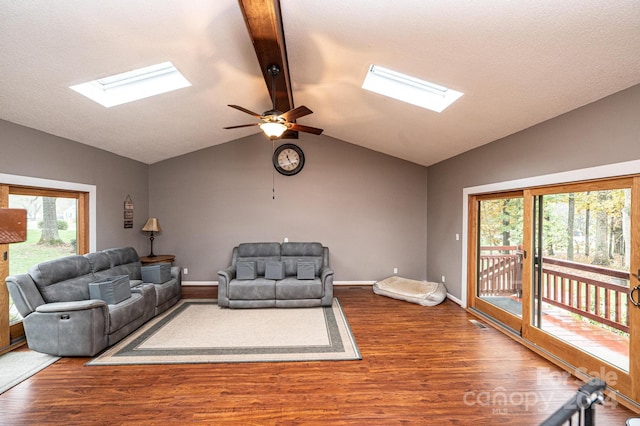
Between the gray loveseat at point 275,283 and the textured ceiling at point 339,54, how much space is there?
269 centimetres

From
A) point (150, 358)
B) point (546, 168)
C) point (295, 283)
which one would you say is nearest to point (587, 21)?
point (546, 168)

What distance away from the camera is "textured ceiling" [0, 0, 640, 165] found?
1.96 metres

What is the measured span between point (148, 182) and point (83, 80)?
321 centimetres

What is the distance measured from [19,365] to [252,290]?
2.59 m

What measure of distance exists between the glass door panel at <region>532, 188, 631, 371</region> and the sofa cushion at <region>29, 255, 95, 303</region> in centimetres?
550

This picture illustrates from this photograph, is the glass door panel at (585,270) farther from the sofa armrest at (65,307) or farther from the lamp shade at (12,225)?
the sofa armrest at (65,307)

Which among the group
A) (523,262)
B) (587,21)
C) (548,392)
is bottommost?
(548,392)

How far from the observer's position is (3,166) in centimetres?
305

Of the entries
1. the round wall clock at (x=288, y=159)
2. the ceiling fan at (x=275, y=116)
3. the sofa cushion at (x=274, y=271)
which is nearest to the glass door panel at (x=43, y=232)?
the sofa cushion at (x=274, y=271)

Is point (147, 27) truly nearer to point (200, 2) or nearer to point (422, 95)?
point (200, 2)

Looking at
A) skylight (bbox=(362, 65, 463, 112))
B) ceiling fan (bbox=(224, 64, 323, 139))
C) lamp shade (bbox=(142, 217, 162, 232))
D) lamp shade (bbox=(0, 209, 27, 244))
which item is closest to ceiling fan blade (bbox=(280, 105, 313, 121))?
ceiling fan (bbox=(224, 64, 323, 139))

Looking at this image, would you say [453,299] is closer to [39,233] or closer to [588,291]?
[588,291]

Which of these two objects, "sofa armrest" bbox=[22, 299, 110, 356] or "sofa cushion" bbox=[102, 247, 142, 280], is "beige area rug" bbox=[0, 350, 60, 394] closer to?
→ "sofa armrest" bbox=[22, 299, 110, 356]

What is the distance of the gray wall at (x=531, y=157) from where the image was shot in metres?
2.31
